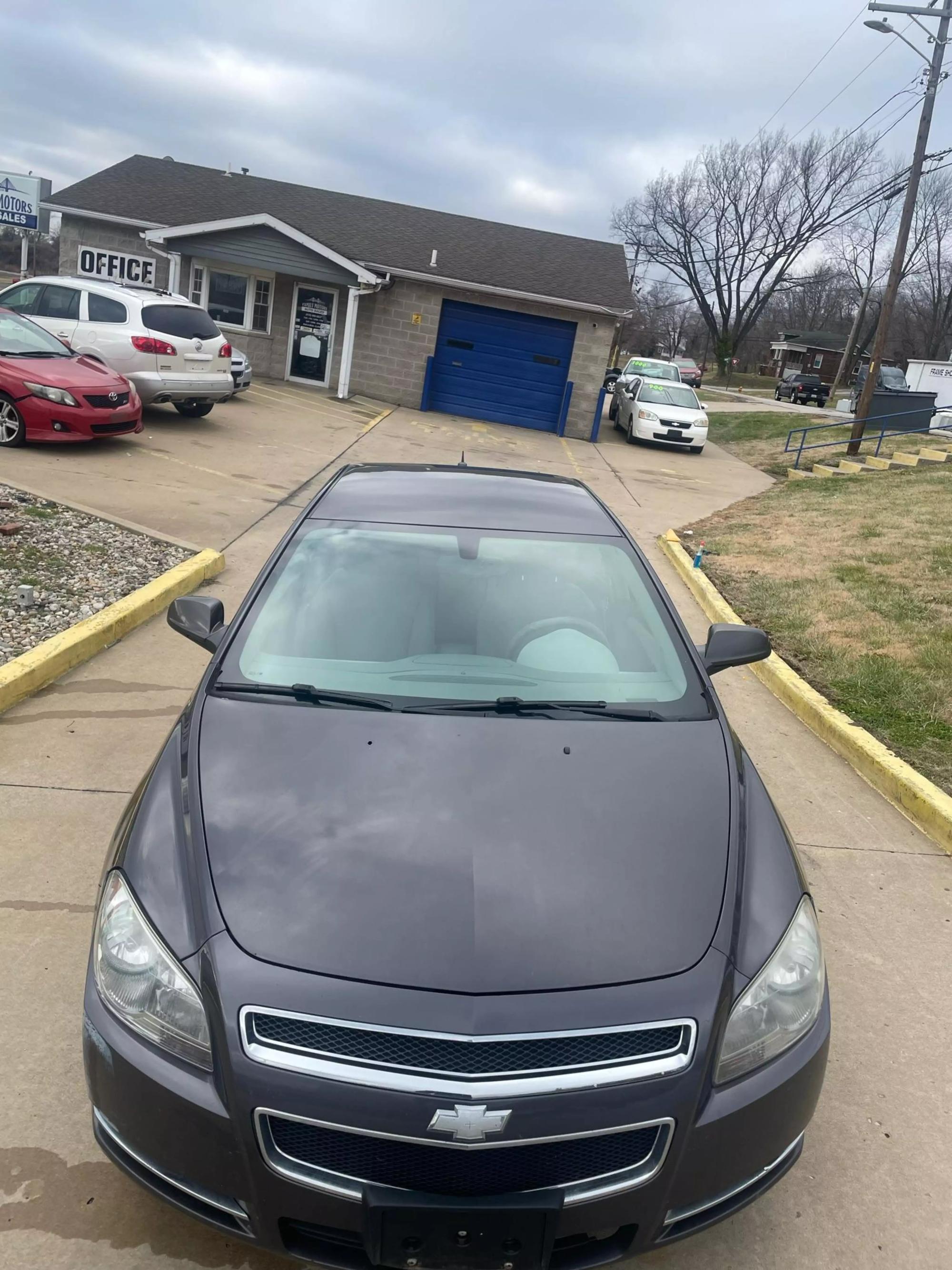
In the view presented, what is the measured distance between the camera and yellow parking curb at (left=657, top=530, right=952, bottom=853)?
453 cm

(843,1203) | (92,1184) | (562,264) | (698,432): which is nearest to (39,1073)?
(92,1184)

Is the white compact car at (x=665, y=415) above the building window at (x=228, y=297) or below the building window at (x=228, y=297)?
below

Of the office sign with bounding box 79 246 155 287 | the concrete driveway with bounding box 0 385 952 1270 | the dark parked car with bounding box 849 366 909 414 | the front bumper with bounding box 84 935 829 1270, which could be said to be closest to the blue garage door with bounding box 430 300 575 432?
the office sign with bounding box 79 246 155 287

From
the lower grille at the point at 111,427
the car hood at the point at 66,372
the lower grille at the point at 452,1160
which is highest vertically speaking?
the car hood at the point at 66,372

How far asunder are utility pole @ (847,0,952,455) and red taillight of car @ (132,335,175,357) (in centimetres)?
1306

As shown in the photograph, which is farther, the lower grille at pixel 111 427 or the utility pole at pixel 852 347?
the utility pole at pixel 852 347

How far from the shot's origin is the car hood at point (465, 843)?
6.48ft

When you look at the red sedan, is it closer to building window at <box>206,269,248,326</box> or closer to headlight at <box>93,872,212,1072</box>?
headlight at <box>93,872,212,1072</box>

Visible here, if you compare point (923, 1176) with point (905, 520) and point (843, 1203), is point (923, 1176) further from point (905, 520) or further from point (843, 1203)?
point (905, 520)

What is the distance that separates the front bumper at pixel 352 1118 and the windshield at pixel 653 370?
2451cm

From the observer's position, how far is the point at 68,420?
34.3 feet

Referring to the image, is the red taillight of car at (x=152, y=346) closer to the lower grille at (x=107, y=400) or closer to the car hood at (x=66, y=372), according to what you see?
the car hood at (x=66, y=372)

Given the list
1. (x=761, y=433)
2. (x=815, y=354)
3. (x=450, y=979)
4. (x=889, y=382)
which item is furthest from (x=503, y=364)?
(x=815, y=354)

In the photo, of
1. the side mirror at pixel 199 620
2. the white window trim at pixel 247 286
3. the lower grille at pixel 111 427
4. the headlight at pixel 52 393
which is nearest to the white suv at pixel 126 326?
the lower grille at pixel 111 427
